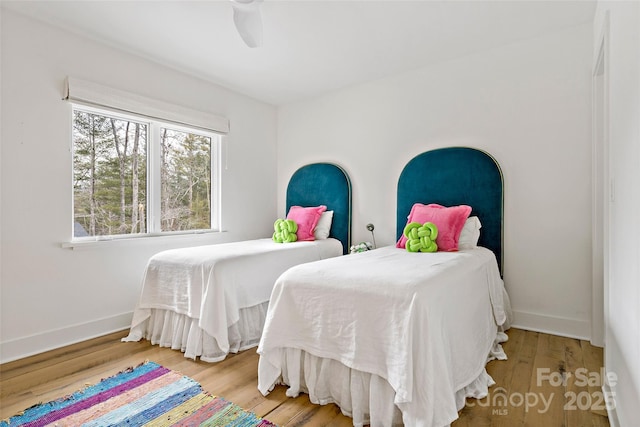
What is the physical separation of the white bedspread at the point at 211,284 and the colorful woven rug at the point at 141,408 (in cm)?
46

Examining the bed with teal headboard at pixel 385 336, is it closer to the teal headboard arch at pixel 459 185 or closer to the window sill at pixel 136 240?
the teal headboard arch at pixel 459 185

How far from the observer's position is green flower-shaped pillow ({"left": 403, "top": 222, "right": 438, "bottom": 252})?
106 inches

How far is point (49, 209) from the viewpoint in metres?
2.55

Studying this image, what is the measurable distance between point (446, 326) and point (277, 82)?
3061 mm

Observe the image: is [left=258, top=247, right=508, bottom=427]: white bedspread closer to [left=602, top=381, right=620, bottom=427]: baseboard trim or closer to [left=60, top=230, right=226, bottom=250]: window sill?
[left=602, top=381, right=620, bottom=427]: baseboard trim

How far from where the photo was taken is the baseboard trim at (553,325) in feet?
8.63

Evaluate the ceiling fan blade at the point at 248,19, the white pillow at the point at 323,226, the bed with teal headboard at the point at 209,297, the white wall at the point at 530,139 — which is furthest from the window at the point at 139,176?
the white wall at the point at 530,139

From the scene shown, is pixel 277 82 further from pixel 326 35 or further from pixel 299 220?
pixel 299 220

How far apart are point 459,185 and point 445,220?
1.65 feet

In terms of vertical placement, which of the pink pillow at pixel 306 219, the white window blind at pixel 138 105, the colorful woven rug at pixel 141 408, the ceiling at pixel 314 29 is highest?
the ceiling at pixel 314 29

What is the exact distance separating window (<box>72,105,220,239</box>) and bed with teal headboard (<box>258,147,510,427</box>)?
188 cm

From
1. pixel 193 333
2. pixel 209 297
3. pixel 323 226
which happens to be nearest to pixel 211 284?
pixel 209 297

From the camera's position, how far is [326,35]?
2.77m

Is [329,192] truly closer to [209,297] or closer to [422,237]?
[422,237]
